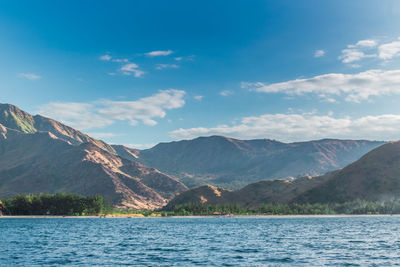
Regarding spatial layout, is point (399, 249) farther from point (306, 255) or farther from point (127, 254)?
point (127, 254)

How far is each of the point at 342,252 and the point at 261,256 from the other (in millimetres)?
15515

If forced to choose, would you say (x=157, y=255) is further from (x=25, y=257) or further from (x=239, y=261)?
(x=25, y=257)

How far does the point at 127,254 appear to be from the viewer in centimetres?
7175

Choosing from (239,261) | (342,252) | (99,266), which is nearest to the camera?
(99,266)

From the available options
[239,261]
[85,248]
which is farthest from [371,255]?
[85,248]

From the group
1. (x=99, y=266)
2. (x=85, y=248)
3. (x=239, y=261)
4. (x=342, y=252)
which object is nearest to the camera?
(x=99, y=266)

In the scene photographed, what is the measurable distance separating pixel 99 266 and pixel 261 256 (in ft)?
85.2

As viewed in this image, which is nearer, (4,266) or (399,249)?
(4,266)

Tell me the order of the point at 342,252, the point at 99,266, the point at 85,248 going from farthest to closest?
the point at 85,248 → the point at 342,252 → the point at 99,266

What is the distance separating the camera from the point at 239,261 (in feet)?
201

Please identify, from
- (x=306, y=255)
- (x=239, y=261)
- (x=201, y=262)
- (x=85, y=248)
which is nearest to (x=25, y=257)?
(x=85, y=248)

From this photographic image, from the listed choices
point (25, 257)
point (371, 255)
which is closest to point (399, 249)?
point (371, 255)

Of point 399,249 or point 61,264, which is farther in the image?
point 399,249

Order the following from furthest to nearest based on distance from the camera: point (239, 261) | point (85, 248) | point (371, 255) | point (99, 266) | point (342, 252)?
point (85, 248), point (342, 252), point (371, 255), point (239, 261), point (99, 266)
